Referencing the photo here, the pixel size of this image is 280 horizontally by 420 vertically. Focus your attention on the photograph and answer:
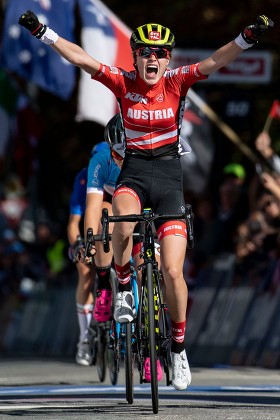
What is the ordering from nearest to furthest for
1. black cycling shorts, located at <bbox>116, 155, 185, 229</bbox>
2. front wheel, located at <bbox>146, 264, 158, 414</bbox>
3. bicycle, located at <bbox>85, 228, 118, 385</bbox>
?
front wheel, located at <bbox>146, 264, 158, 414</bbox>
black cycling shorts, located at <bbox>116, 155, 185, 229</bbox>
bicycle, located at <bbox>85, 228, 118, 385</bbox>

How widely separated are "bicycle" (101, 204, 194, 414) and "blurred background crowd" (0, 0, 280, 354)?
5113 mm

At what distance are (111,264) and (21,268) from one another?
36.6 ft

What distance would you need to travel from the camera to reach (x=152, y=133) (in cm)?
1049

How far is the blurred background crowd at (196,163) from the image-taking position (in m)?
16.5

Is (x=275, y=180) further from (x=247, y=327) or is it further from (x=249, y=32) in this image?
(x=249, y=32)

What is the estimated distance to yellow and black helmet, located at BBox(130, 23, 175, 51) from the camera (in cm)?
1047

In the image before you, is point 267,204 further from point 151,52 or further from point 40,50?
point 151,52

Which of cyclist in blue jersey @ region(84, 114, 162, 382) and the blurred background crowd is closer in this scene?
cyclist in blue jersey @ region(84, 114, 162, 382)

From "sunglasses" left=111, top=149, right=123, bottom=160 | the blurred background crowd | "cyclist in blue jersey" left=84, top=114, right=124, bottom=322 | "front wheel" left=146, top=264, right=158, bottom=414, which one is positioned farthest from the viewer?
the blurred background crowd

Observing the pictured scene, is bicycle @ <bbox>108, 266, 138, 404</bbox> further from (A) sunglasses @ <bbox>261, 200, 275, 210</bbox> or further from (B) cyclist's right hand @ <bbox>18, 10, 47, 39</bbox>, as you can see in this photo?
(A) sunglasses @ <bbox>261, 200, 275, 210</bbox>

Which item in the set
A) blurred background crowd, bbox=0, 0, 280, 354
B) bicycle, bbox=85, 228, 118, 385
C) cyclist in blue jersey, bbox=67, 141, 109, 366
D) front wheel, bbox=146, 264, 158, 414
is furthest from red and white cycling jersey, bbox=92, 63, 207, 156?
blurred background crowd, bbox=0, 0, 280, 354

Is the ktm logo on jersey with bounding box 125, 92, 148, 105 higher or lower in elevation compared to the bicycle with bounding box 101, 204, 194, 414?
higher

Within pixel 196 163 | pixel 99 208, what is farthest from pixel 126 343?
pixel 196 163

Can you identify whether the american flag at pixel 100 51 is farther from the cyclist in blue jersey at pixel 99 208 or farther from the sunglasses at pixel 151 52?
the sunglasses at pixel 151 52
